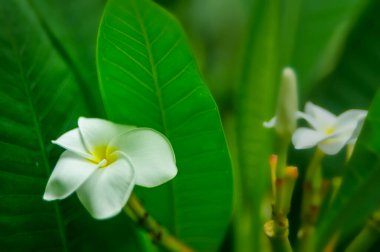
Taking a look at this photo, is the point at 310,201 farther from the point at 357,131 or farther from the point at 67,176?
the point at 67,176

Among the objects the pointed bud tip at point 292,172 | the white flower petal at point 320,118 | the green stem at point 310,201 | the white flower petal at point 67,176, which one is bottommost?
the green stem at point 310,201

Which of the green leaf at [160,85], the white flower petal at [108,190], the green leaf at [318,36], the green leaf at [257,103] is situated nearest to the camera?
the white flower petal at [108,190]

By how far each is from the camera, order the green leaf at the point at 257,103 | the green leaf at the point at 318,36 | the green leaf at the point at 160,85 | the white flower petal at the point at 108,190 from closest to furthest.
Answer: the white flower petal at the point at 108,190 < the green leaf at the point at 160,85 < the green leaf at the point at 257,103 < the green leaf at the point at 318,36

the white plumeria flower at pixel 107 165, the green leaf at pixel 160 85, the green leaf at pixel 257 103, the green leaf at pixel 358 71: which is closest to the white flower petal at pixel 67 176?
the white plumeria flower at pixel 107 165

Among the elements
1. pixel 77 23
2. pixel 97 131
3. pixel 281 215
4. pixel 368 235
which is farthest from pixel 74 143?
pixel 77 23

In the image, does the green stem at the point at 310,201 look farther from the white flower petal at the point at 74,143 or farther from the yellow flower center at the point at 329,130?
the white flower petal at the point at 74,143

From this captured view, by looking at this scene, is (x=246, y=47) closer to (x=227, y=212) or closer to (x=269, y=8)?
(x=269, y=8)

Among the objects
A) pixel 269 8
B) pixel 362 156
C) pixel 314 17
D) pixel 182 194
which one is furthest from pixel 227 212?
pixel 314 17
